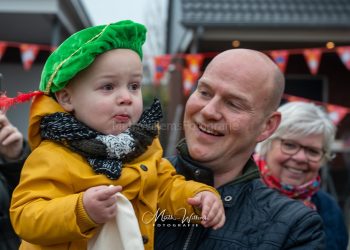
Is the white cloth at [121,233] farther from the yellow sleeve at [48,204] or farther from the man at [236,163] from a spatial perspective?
the man at [236,163]

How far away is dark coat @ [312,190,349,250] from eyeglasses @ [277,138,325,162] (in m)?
0.27

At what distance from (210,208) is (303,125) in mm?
1641

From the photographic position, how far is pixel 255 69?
2.00 m

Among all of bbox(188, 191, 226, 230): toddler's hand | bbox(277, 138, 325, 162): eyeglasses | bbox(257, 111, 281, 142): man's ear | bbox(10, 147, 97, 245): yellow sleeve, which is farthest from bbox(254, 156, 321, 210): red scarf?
bbox(10, 147, 97, 245): yellow sleeve

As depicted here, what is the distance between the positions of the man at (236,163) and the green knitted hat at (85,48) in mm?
355

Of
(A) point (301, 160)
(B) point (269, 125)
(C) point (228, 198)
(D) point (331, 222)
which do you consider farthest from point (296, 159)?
(C) point (228, 198)

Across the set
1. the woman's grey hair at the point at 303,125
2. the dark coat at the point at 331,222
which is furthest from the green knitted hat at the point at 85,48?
Result: the dark coat at the point at 331,222

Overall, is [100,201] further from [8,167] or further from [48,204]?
[8,167]

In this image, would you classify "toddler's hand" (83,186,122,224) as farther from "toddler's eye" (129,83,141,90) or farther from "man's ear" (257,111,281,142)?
"man's ear" (257,111,281,142)

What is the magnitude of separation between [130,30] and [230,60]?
41 centimetres

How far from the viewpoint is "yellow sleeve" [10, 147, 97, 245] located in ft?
5.25

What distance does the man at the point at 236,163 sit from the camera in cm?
187

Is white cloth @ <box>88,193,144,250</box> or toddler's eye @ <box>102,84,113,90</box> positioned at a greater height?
toddler's eye @ <box>102,84,113,90</box>

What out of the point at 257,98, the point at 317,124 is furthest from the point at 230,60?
the point at 317,124
